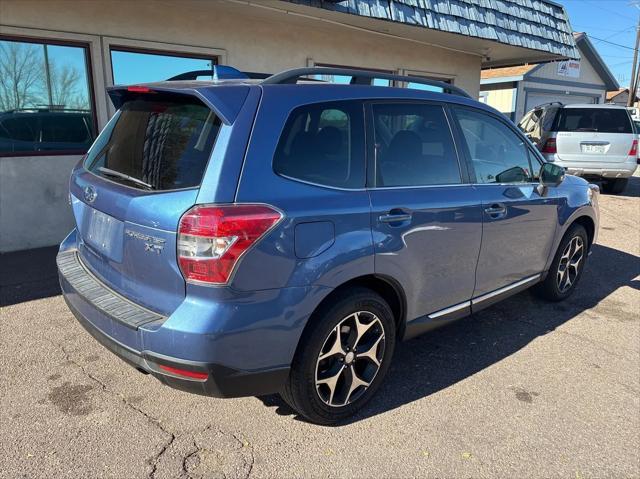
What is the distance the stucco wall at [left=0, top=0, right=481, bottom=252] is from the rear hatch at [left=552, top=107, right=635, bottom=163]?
5804 mm

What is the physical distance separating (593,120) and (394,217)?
10.3m

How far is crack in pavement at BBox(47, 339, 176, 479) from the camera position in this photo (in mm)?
2484

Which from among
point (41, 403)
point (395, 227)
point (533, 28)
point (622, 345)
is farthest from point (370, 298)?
point (533, 28)

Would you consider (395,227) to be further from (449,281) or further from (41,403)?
(41,403)

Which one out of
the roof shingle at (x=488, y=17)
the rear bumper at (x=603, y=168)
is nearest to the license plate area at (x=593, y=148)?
the rear bumper at (x=603, y=168)

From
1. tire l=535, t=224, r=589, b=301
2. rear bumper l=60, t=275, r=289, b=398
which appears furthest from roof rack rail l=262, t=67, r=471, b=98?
tire l=535, t=224, r=589, b=301

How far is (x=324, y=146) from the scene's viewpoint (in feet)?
8.54

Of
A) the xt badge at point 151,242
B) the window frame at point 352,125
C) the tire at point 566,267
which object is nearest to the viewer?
the xt badge at point 151,242

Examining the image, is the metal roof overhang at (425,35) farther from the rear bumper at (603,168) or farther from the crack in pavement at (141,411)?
the crack in pavement at (141,411)

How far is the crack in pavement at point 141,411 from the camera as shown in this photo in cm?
248

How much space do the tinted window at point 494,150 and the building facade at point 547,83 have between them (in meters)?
14.4

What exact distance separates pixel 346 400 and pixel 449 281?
3.44 ft

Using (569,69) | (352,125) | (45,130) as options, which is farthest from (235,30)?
(569,69)

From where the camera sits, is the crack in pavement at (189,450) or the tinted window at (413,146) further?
the tinted window at (413,146)
